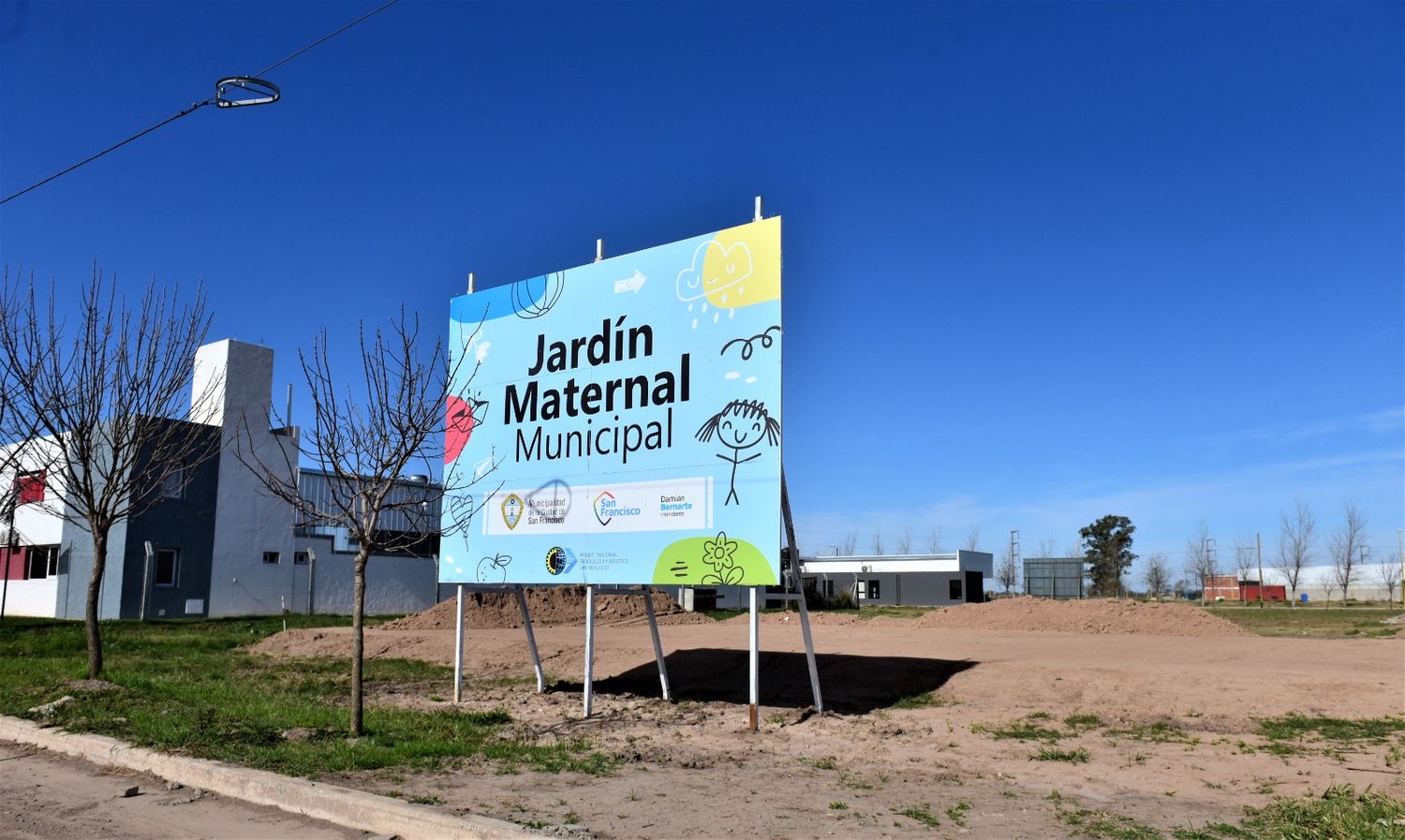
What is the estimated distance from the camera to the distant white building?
3472 cm

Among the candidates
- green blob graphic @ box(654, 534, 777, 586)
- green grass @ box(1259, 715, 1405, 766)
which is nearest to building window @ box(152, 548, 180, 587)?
green blob graphic @ box(654, 534, 777, 586)

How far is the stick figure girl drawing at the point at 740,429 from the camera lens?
11.2 metres

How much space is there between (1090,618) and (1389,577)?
8501 cm

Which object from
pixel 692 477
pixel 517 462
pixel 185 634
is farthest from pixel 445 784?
pixel 185 634

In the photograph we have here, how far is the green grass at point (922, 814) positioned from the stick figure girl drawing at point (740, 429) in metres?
4.51

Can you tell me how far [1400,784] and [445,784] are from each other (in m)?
8.17

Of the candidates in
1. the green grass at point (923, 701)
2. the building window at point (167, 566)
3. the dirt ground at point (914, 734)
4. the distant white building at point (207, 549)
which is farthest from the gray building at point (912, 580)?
the green grass at point (923, 701)

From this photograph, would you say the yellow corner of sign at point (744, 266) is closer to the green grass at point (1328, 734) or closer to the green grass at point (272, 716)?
the green grass at point (272, 716)

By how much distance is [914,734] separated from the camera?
453 inches

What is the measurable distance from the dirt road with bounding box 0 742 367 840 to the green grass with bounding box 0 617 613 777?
58 cm

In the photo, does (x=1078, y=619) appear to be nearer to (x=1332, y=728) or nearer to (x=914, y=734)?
(x=1332, y=728)

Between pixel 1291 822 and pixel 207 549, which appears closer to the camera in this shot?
pixel 1291 822

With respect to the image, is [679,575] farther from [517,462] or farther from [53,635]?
[53,635]

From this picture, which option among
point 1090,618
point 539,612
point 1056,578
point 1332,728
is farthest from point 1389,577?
point 1332,728
